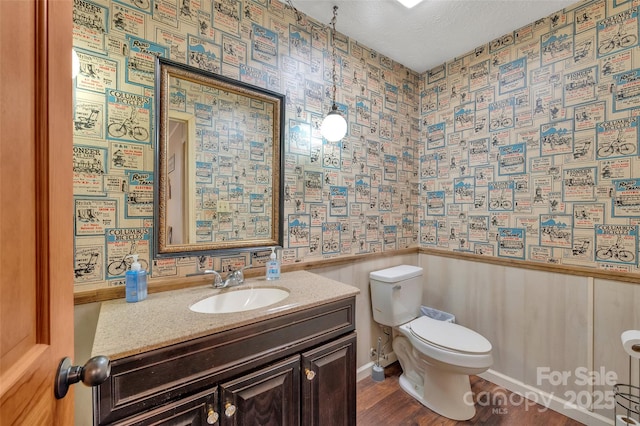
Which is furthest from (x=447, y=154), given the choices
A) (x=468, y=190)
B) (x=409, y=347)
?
(x=409, y=347)

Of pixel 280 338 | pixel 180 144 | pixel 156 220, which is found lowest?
pixel 280 338

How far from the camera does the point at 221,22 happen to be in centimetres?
142

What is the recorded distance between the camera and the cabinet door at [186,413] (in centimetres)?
80

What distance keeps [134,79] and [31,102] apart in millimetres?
970

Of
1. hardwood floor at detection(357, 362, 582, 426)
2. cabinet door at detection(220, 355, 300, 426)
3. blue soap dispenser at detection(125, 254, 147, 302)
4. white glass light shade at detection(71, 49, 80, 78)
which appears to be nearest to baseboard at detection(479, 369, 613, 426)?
hardwood floor at detection(357, 362, 582, 426)

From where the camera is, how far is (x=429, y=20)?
68.3 inches

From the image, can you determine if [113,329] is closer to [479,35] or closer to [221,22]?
[221,22]

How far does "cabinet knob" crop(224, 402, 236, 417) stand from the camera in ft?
3.00

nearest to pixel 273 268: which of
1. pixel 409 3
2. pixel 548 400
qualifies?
pixel 409 3

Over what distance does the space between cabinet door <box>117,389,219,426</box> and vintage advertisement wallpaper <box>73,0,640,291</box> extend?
0.61m

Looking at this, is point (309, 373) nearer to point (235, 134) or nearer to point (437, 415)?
point (437, 415)

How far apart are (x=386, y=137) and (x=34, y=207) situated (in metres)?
2.14

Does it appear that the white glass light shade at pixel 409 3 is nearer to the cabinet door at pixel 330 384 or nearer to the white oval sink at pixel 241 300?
the white oval sink at pixel 241 300

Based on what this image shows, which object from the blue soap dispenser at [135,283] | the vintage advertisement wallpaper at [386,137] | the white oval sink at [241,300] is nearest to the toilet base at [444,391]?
the vintage advertisement wallpaper at [386,137]
